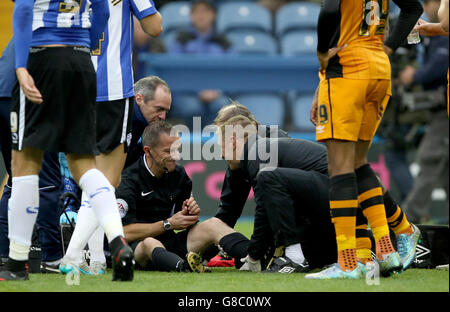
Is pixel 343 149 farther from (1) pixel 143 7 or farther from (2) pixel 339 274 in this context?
(1) pixel 143 7

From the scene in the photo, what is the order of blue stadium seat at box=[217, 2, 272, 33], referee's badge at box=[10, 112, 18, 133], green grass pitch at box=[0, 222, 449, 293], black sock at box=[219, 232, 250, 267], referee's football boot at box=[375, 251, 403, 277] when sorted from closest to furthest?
green grass pitch at box=[0, 222, 449, 293] < referee's badge at box=[10, 112, 18, 133] < referee's football boot at box=[375, 251, 403, 277] < black sock at box=[219, 232, 250, 267] < blue stadium seat at box=[217, 2, 272, 33]

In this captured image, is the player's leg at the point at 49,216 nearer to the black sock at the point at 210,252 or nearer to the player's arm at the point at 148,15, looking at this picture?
the black sock at the point at 210,252

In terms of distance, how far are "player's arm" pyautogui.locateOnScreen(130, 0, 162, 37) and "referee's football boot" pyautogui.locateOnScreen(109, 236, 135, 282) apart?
4.96ft

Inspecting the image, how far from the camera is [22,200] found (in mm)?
3799

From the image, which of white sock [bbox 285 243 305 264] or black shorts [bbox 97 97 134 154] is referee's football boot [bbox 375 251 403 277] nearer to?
white sock [bbox 285 243 305 264]

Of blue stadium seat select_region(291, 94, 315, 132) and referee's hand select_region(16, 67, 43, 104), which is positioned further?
blue stadium seat select_region(291, 94, 315, 132)

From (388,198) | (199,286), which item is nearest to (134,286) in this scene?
(199,286)

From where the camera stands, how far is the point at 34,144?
3.68 m

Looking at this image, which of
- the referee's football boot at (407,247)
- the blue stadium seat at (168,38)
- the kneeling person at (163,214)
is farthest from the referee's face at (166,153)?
the blue stadium seat at (168,38)

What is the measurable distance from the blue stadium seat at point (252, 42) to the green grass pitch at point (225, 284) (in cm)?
751

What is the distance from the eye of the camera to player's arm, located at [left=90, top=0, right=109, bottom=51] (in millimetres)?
4250

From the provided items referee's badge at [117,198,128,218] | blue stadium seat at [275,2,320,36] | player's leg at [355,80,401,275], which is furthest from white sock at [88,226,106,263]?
blue stadium seat at [275,2,320,36]

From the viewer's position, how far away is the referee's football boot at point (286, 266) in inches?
180

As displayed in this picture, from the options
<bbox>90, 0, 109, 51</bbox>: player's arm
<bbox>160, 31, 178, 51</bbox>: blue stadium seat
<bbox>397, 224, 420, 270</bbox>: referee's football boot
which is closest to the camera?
<bbox>90, 0, 109, 51</bbox>: player's arm
